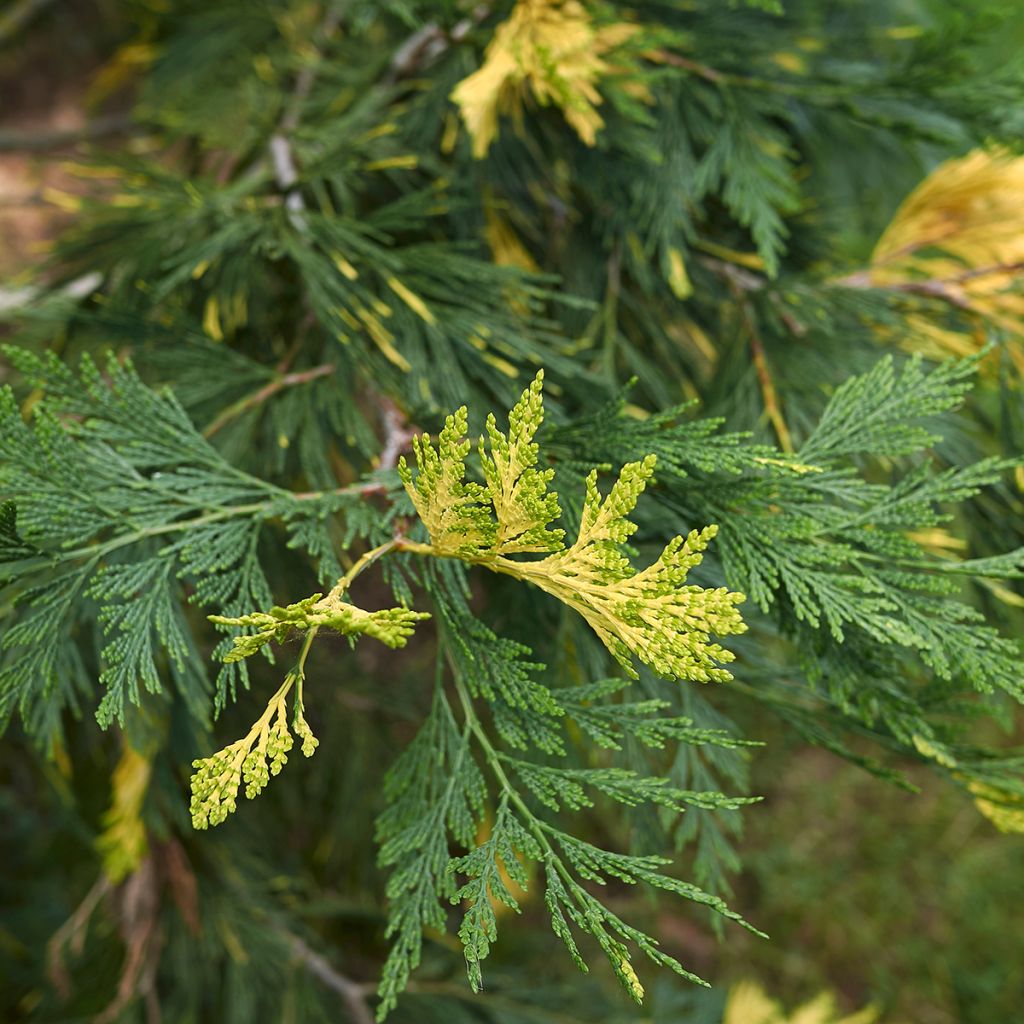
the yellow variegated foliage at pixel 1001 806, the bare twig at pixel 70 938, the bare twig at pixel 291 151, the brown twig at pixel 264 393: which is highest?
the bare twig at pixel 291 151

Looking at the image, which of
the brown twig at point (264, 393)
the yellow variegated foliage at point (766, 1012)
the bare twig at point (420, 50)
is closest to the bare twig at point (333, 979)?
Answer: the yellow variegated foliage at point (766, 1012)

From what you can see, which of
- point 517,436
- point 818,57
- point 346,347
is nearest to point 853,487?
point 517,436

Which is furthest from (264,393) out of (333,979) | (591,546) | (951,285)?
(333,979)

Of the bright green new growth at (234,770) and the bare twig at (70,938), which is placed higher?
the bright green new growth at (234,770)

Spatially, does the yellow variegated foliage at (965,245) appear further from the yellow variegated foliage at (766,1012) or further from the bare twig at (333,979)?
the bare twig at (333,979)

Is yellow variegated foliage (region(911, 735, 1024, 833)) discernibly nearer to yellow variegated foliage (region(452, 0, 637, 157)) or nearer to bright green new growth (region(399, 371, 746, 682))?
bright green new growth (region(399, 371, 746, 682))

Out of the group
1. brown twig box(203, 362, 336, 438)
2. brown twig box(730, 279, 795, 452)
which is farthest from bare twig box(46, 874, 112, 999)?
brown twig box(730, 279, 795, 452)

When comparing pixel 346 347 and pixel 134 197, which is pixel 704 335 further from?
pixel 134 197
